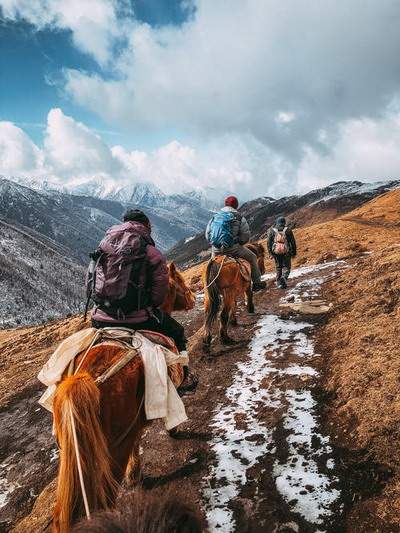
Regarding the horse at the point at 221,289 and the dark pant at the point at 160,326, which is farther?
the horse at the point at 221,289

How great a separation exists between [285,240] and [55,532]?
564 inches

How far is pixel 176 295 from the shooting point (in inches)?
303

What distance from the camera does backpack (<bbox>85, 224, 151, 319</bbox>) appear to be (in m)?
4.71

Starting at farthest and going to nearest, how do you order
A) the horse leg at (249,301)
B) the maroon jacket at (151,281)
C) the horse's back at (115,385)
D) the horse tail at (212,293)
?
the horse leg at (249,301), the horse tail at (212,293), the maroon jacket at (151,281), the horse's back at (115,385)

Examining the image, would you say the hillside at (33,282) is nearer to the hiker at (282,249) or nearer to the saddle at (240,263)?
the hiker at (282,249)

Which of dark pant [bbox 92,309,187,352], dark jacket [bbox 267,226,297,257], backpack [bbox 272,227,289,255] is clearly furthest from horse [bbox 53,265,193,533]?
dark jacket [bbox 267,226,297,257]

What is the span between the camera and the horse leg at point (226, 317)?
972 centimetres

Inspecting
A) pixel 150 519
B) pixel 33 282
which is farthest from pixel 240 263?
pixel 33 282

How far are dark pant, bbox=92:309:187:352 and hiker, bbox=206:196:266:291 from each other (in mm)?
4594

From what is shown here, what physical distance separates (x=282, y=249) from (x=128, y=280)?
39.6ft

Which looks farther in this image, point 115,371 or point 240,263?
point 240,263

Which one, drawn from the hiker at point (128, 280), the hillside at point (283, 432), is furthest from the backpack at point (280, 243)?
the hiker at point (128, 280)

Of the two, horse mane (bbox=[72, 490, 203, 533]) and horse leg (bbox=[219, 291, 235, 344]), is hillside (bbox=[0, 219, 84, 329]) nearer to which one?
horse leg (bbox=[219, 291, 235, 344])

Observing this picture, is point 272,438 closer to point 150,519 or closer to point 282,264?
point 150,519
